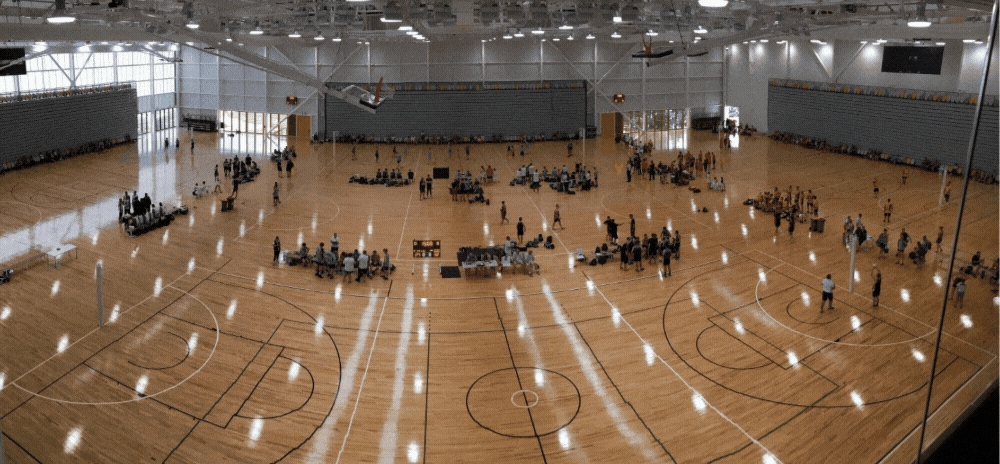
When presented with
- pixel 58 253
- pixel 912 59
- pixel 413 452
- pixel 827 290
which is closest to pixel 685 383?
pixel 413 452

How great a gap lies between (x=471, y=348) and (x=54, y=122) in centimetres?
3817

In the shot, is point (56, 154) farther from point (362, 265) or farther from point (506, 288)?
point (506, 288)

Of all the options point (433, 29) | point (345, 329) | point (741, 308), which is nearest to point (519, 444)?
point (345, 329)

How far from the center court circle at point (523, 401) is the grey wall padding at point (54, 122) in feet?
121

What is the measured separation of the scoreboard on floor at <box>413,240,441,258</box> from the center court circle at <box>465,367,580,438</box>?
949 centimetres

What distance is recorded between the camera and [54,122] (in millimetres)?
44500

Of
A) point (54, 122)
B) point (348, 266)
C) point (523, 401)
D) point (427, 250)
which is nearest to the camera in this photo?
point (523, 401)

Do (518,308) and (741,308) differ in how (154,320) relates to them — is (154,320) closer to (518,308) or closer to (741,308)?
(518,308)

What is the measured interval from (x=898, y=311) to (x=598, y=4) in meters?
14.9

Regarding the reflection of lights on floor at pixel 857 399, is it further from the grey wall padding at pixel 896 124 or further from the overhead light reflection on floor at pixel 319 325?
the grey wall padding at pixel 896 124

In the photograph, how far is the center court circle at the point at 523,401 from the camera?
14805mm

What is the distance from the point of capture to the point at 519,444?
14148 millimetres

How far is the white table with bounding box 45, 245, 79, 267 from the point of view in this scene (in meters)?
24.4

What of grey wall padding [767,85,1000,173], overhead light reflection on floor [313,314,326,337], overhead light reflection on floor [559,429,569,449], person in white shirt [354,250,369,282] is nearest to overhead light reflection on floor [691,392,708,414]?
overhead light reflection on floor [559,429,569,449]
